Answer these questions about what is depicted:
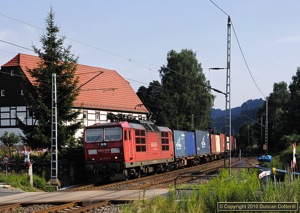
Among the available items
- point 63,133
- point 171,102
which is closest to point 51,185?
point 63,133

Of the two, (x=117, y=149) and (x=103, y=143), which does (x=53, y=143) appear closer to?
(x=103, y=143)

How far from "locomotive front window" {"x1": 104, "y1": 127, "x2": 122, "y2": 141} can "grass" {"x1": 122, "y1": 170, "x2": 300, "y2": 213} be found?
1502 cm

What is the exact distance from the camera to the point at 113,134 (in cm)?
2502

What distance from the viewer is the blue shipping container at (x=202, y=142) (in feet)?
140

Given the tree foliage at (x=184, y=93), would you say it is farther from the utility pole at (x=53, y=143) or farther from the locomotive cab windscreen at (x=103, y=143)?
the utility pole at (x=53, y=143)

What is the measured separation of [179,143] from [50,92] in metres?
11.8

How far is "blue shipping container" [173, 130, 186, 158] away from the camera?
34875mm

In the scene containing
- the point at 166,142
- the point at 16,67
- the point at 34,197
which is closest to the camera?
the point at 34,197

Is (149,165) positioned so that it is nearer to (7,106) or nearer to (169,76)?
(7,106)

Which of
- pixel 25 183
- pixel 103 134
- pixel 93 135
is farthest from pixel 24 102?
pixel 25 183

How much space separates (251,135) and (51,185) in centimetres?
8364

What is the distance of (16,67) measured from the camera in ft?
164

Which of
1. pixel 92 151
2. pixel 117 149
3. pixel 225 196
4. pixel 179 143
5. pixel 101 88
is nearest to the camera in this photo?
pixel 225 196

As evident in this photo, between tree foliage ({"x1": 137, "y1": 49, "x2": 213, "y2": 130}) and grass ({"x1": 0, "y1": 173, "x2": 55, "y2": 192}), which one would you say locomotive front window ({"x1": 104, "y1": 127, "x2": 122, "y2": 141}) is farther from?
tree foliage ({"x1": 137, "y1": 49, "x2": 213, "y2": 130})
